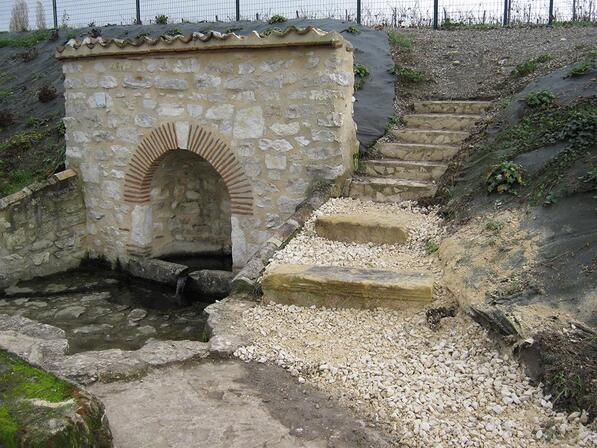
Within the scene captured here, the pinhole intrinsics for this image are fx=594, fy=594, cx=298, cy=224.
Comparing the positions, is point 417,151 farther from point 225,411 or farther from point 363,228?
point 225,411

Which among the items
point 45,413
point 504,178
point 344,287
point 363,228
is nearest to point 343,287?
point 344,287

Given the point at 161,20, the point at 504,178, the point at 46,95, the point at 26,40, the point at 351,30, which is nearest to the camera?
the point at 504,178

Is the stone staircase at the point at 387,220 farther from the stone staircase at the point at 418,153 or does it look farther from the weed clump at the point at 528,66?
the weed clump at the point at 528,66

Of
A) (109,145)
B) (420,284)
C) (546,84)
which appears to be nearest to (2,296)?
(109,145)

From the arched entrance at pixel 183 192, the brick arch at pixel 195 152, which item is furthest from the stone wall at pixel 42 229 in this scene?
the brick arch at pixel 195 152

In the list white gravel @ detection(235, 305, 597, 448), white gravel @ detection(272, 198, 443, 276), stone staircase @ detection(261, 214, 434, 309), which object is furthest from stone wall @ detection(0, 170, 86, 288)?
white gravel @ detection(235, 305, 597, 448)

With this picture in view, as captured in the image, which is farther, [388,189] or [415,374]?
[388,189]

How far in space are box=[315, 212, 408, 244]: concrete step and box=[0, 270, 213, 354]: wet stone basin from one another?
1.87m

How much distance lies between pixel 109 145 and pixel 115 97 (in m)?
0.69

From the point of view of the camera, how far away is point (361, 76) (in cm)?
955

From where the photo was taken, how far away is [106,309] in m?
7.64

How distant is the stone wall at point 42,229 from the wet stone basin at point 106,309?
21 centimetres

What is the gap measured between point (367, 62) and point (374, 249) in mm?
5135

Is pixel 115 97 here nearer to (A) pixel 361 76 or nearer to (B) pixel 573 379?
(A) pixel 361 76
